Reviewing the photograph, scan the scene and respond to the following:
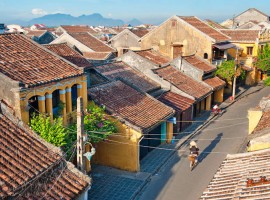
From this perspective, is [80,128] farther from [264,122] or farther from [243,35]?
[243,35]

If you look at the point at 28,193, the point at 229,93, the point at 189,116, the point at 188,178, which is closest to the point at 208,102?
the point at 189,116

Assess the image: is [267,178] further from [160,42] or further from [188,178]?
[160,42]

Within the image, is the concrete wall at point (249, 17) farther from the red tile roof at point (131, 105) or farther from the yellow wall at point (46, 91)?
the yellow wall at point (46, 91)

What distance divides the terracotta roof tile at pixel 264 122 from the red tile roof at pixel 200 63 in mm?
13429

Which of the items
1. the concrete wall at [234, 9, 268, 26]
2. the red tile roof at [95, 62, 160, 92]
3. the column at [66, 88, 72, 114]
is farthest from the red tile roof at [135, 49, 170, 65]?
the concrete wall at [234, 9, 268, 26]

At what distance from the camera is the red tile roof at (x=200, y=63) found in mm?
33000

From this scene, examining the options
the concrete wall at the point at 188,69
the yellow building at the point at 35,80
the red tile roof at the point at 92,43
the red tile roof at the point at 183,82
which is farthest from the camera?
the red tile roof at the point at 92,43

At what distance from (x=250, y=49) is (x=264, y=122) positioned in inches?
1208

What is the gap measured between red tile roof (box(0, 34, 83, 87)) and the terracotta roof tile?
9.14m

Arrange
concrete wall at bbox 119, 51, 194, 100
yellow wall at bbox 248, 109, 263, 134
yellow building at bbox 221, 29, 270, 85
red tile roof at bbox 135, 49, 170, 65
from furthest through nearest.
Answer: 1. yellow building at bbox 221, 29, 270, 85
2. red tile roof at bbox 135, 49, 170, 65
3. concrete wall at bbox 119, 51, 194, 100
4. yellow wall at bbox 248, 109, 263, 134

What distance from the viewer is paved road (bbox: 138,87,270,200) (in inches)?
672

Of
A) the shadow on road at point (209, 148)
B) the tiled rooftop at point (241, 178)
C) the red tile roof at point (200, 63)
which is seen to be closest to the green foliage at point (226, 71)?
the red tile roof at point (200, 63)

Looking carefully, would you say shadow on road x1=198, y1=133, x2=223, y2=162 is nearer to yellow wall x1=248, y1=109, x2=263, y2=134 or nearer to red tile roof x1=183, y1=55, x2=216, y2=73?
yellow wall x1=248, y1=109, x2=263, y2=134

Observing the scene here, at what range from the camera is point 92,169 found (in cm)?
1938
